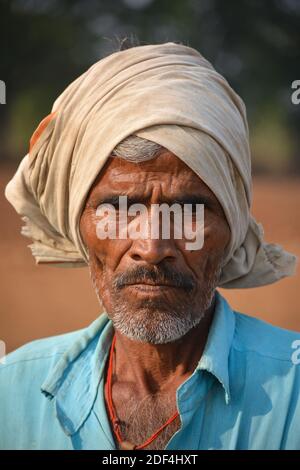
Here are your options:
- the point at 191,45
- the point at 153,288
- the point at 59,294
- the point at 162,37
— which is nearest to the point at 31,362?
the point at 153,288

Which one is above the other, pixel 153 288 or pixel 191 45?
pixel 191 45

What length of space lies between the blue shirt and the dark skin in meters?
0.08

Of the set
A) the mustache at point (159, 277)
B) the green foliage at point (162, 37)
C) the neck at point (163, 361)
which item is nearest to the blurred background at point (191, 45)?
the green foliage at point (162, 37)

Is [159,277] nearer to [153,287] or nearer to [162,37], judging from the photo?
[153,287]

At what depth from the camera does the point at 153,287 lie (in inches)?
77.2

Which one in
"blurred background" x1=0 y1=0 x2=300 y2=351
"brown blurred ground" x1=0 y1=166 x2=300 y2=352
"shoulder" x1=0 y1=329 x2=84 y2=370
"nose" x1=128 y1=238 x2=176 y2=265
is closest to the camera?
"nose" x1=128 y1=238 x2=176 y2=265

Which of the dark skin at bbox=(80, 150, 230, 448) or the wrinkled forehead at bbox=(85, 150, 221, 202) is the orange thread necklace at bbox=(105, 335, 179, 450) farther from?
the wrinkled forehead at bbox=(85, 150, 221, 202)

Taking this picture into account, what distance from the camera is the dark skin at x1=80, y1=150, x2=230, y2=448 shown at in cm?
197

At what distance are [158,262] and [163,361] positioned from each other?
1.06 ft

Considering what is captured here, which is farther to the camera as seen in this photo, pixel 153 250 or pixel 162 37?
pixel 162 37

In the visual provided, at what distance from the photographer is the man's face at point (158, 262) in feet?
6.42

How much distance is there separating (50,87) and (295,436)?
10.3 metres

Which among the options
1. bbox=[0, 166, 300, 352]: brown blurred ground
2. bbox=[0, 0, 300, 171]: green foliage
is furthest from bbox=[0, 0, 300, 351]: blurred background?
bbox=[0, 166, 300, 352]: brown blurred ground

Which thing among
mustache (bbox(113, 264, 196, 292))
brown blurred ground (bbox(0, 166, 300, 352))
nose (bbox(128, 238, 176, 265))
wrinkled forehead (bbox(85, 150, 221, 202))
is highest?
wrinkled forehead (bbox(85, 150, 221, 202))
